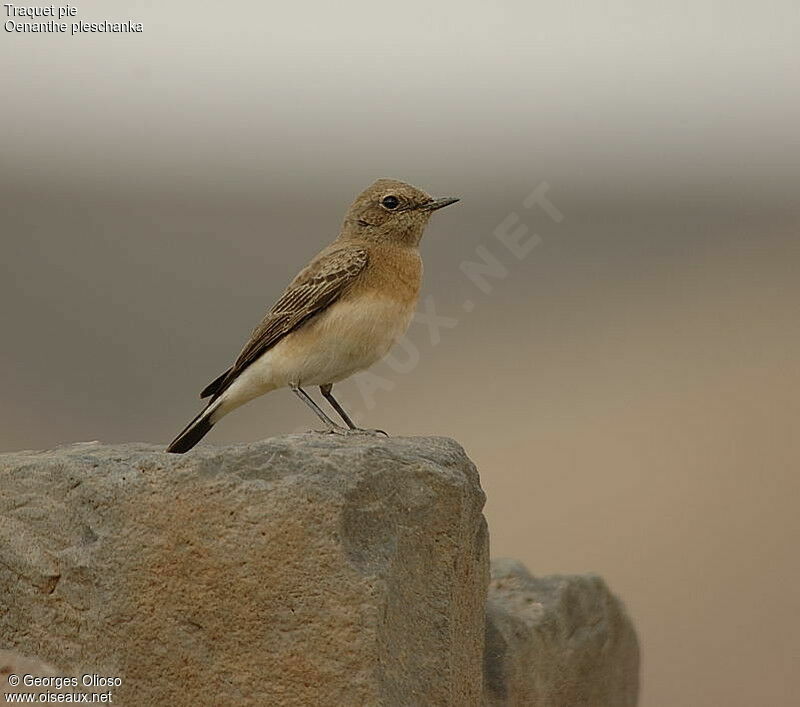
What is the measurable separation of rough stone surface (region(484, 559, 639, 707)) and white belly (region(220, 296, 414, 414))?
1.66 metres

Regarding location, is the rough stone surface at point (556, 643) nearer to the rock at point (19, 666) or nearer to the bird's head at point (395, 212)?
the bird's head at point (395, 212)

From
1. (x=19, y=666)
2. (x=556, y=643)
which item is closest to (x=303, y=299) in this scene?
(x=19, y=666)

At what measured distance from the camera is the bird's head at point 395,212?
7.12 metres

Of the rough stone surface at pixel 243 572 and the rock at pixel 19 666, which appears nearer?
the rough stone surface at pixel 243 572

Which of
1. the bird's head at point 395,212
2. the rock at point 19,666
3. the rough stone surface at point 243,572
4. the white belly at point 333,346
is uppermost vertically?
the bird's head at point 395,212

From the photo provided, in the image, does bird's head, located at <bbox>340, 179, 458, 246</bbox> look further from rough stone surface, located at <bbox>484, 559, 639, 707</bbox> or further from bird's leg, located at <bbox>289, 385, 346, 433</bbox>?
rough stone surface, located at <bbox>484, 559, 639, 707</bbox>

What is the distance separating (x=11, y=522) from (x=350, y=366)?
198 centimetres

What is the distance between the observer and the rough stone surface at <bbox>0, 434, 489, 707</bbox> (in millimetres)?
5488

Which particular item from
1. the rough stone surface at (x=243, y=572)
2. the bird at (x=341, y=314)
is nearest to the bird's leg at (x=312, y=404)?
the bird at (x=341, y=314)

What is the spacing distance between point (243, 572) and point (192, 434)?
147 cm

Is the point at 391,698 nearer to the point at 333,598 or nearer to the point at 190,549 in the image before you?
the point at 333,598

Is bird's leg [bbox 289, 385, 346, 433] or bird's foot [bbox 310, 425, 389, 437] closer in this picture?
bird's foot [bbox 310, 425, 389, 437]

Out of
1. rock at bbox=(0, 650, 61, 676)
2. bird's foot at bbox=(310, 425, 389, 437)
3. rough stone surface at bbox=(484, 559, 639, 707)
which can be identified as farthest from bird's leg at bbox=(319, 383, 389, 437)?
rock at bbox=(0, 650, 61, 676)

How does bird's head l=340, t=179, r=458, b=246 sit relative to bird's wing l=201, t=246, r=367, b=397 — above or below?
above
